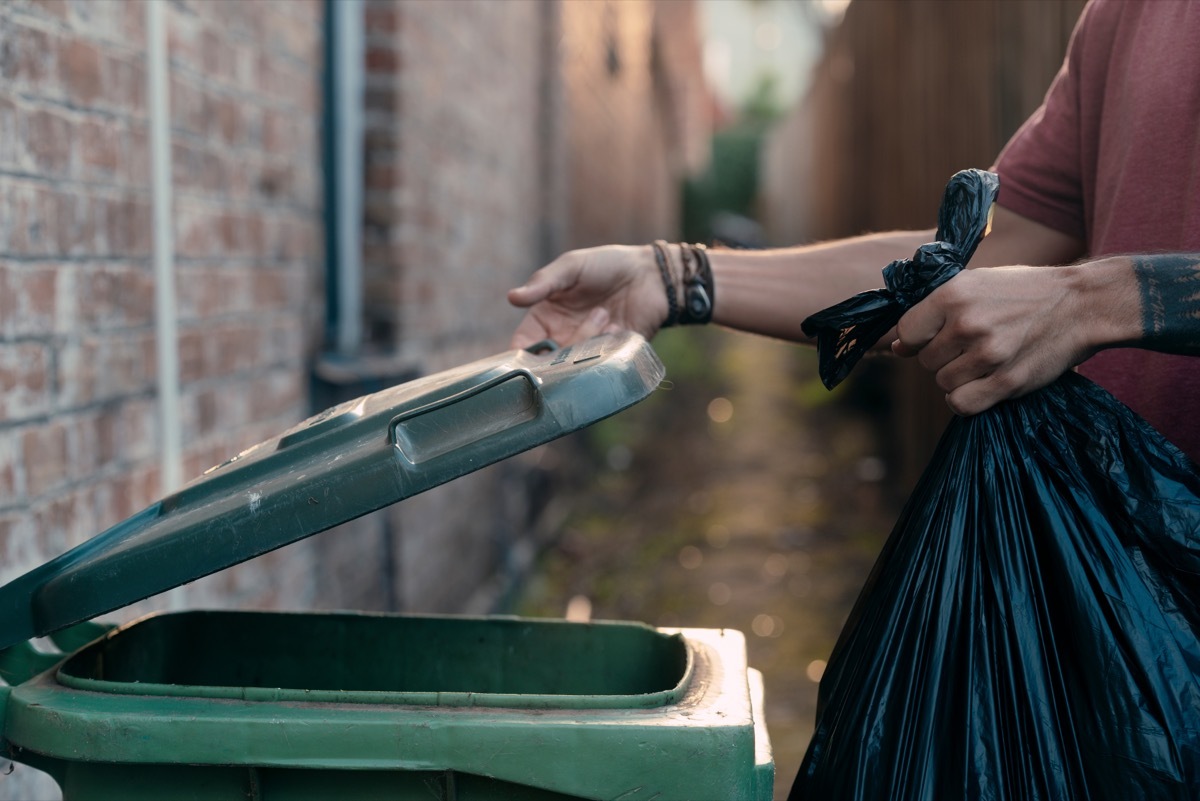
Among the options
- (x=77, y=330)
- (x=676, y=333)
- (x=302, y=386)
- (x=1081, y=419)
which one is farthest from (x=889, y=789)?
(x=676, y=333)

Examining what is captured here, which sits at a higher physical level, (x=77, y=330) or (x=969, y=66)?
(x=969, y=66)

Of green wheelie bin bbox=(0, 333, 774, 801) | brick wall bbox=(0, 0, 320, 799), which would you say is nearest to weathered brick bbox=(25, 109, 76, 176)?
brick wall bbox=(0, 0, 320, 799)

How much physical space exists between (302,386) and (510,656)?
160 centimetres

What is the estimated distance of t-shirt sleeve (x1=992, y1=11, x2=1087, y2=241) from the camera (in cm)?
190

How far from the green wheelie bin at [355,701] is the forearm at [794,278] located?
620 mm

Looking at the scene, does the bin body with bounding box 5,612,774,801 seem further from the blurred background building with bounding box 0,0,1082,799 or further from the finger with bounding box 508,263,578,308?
the finger with bounding box 508,263,578,308

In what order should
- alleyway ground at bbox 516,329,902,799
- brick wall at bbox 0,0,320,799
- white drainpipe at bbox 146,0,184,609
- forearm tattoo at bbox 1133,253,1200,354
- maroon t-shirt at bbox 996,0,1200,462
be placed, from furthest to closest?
alleyway ground at bbox 516,329,902,799, white drainpipe at bbox 146,0,184,609, brick wall at bbox 0,0,320,799, maroon t-shirt at bbox 996,0,1200,462, forearm tattoo at bbox 1133,253,1200,354

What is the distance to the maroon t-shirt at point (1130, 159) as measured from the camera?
5.31 feet

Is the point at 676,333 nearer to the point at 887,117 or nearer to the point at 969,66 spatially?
the point at 887,117

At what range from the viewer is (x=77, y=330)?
1922mm

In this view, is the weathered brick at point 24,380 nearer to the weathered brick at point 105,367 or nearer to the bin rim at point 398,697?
the weathered brick at point 105,367

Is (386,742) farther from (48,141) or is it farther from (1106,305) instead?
(48,141)

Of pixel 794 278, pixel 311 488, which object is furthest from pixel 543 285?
pixel 311 488

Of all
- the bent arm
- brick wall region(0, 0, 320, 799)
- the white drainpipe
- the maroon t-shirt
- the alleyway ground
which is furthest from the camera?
the alleyway ground
